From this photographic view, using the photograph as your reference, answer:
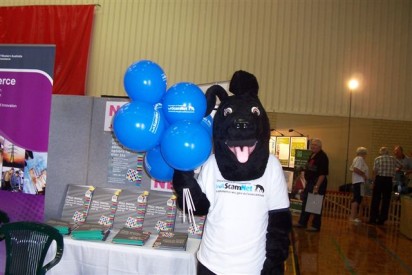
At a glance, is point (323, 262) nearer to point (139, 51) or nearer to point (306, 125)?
point (306, 125)

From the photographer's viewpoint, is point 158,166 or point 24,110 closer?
point 158,166

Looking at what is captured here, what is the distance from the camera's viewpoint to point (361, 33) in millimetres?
7039

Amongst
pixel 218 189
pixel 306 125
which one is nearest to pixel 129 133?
pixel 218 189

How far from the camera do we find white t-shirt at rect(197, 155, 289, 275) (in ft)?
4.72

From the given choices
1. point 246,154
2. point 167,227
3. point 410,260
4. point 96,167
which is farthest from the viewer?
point 410,260

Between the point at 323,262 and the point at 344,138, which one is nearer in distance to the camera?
the point at 323,262

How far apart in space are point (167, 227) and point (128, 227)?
10.5 inches

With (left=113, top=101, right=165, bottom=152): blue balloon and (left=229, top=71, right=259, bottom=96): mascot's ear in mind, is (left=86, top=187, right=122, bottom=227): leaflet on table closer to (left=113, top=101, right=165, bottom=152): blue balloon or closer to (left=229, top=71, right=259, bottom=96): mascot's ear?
(left=113, top=101, right=165, bottom=152): blue balloon

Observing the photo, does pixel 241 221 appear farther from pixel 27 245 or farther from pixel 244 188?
pixel 27 245

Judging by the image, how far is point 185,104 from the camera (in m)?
1.50

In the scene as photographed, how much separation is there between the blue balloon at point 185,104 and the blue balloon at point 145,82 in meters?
0.09

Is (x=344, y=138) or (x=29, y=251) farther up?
(x=344, y=138)

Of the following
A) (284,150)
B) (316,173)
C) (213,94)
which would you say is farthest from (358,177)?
(213,94)

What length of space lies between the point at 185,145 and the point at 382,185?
5.38 metres
